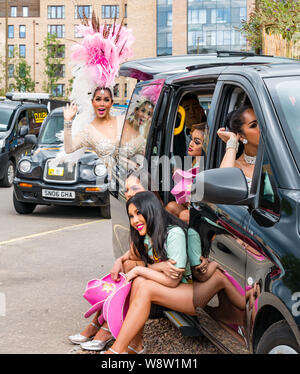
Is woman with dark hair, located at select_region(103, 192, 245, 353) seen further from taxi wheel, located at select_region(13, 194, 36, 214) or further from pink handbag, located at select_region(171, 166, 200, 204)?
taxi wheel, located at select_region(13, 194, 36, 214)

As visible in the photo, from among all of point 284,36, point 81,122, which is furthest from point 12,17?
point 81,122

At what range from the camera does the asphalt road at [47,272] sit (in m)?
5.11

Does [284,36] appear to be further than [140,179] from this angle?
Yes

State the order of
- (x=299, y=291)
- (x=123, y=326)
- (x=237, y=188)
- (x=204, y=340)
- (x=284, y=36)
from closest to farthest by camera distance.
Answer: (x=299, y=291), (x=237, y=188), (x=123, y=326), (x=204, y=340), (x=284, y=36)

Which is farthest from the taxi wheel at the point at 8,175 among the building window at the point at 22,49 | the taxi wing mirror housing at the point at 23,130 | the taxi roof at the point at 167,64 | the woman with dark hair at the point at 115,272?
the building window at the point at 22,49

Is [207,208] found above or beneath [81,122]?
beneath

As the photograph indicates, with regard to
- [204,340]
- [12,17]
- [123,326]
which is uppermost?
[12,17]

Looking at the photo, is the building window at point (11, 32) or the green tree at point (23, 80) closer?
the green tree at point (23, 80)

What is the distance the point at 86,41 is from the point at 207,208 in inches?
116

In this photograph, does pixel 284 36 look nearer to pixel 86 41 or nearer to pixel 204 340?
pixel 86 41

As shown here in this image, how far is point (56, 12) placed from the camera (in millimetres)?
96688

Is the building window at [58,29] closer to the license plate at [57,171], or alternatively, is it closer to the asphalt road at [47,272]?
the asphalt road at [47,272]

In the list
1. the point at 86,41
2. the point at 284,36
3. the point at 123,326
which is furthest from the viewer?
the point at 284,36
